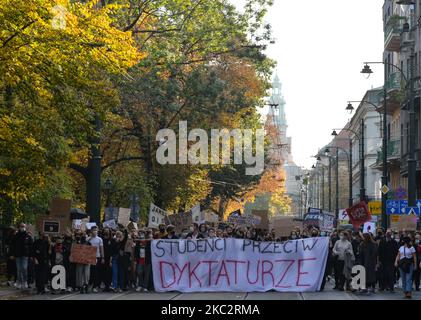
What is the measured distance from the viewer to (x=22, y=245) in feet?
91.9

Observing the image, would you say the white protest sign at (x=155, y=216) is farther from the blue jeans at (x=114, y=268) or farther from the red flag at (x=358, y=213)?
the blue jeans at (x=114, y=268)

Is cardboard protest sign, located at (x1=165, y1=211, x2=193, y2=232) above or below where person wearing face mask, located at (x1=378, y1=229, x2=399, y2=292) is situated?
above

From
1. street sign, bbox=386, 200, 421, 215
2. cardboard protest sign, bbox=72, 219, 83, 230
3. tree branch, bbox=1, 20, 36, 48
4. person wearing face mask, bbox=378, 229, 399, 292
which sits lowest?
person wearing face mask, bbox=378, 229, 399, 292

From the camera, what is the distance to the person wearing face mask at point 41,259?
90.4 ft

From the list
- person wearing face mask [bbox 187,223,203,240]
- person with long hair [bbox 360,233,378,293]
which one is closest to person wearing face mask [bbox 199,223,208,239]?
person wearing face mask [bbox 187,223,203,240]

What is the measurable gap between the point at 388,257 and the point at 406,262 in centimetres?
191

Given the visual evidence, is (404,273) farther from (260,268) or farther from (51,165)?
(51,165)

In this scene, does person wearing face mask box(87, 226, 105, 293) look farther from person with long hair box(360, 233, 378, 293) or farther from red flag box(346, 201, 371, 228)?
red flag box(346, 201, 371, 228)

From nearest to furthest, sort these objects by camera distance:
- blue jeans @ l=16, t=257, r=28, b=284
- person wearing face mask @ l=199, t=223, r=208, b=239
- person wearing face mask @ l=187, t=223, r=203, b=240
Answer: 1. blue jeans @ l=16, t=257, r=28, b=284
2. person wearing face mask @ l=187, t=223, r=203, b=240
3. person wearing face mask @ l=199, t=223, r=208, b=239

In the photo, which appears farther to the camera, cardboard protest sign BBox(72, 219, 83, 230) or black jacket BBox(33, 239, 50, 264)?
cardboard protest sign BBox(72, 219, 83, 230)

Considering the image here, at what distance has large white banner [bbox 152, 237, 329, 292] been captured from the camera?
Answer: 92.1ft

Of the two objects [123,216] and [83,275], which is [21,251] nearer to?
[83,275]
